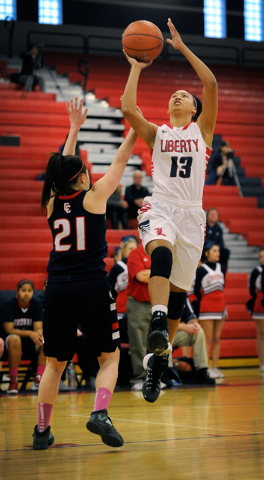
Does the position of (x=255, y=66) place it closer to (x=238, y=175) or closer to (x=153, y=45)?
(x=238, y=175)

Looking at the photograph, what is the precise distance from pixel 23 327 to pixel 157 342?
16.4 ft

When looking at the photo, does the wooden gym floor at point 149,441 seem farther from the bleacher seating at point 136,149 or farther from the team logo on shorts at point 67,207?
the bleacher seating at point 136,149

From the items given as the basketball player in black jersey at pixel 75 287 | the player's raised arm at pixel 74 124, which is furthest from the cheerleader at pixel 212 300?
the basketball player in black jersey at pixel 75 287

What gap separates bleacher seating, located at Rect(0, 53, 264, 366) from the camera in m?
11.6

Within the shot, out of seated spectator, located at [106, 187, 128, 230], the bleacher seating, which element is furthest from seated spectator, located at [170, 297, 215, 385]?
seated spectator, located at [106, 187, 128, 230]

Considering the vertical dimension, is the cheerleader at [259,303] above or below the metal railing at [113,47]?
below

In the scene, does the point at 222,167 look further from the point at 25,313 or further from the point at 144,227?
the point at 144,227

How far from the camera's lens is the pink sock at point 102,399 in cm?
413

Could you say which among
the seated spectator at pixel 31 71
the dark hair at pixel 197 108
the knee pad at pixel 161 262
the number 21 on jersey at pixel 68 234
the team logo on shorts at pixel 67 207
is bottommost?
the knee pad at pixel 161 262

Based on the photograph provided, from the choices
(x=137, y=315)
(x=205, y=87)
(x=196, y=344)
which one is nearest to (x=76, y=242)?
(x=205, y=87)

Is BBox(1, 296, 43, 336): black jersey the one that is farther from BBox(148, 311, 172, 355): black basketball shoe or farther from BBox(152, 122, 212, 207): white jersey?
BBox(148, 311, 172, 355): black basketball shoe

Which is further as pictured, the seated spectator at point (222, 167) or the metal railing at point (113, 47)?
the metal railing at point (113, 47)

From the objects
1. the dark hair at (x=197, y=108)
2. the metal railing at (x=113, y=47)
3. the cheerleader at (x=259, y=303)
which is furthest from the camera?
the metal railing at (x=113, y=47)

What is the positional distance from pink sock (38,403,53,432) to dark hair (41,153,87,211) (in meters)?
1.28
